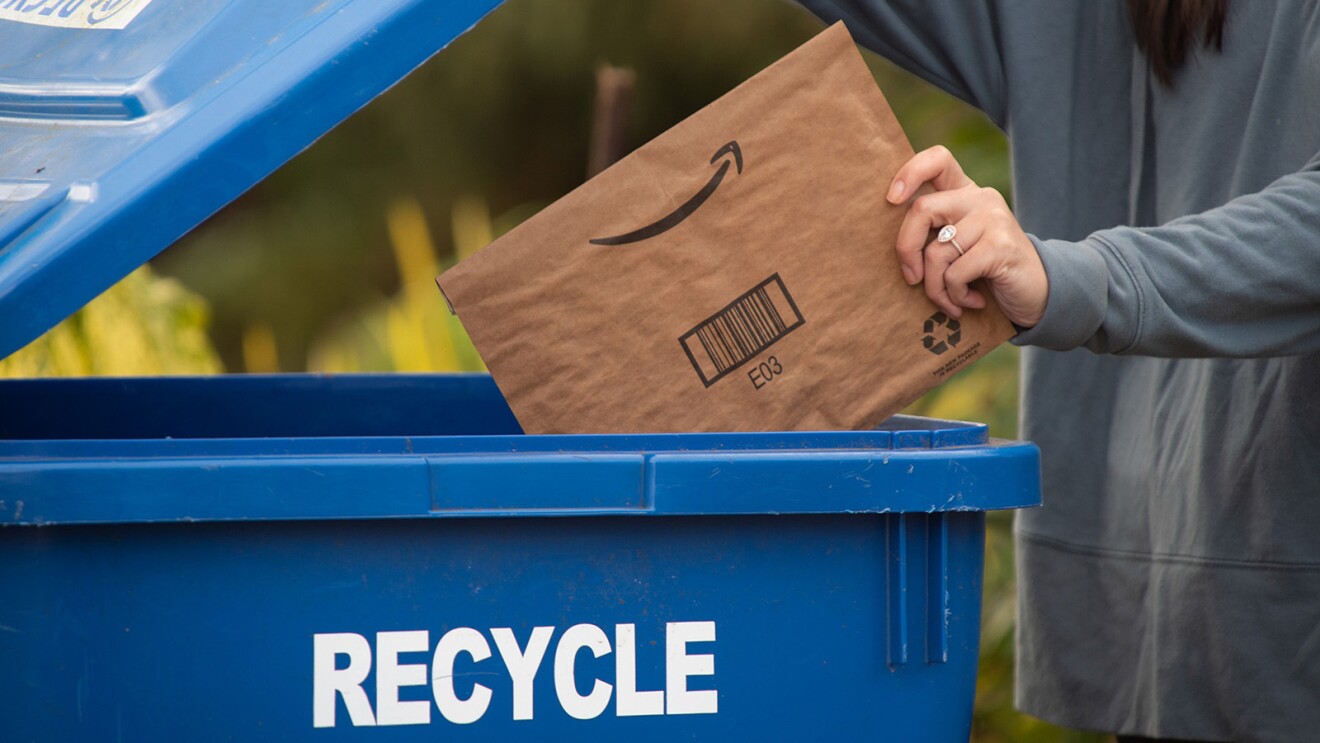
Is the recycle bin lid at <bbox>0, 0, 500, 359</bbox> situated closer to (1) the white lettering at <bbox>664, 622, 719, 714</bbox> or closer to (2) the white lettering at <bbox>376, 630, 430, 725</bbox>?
(2) the white lettering at <bbox>376, 630, 430, 725</bbox>

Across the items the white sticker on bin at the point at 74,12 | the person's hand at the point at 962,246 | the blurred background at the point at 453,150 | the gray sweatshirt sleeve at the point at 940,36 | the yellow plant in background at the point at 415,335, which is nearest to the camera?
the person's hand at the point at 962,246

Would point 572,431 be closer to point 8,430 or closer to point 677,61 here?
point 8,430

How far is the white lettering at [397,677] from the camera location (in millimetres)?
1173

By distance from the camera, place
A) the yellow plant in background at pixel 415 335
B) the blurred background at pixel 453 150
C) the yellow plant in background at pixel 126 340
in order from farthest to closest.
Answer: the blurred background at pixel 453 150, the yellow plant in background at pixel 415 335, the yellow plant in background at pixel 126 340

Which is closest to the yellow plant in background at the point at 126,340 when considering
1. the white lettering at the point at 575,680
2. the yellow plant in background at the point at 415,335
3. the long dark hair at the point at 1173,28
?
the yellow plant in background at the point at 415,335

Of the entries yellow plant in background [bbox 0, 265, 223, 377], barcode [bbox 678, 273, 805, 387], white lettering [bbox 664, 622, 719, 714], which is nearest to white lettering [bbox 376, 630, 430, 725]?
white lettering [bbox 664, 622, 719, 714]

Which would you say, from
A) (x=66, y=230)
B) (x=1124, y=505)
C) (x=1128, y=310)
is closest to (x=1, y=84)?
(x=66, y=230)

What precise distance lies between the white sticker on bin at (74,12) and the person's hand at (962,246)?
35.7 inches

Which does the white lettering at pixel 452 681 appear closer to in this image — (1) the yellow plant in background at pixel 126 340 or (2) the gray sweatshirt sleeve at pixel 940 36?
(2) the gray sweatshirt sleeve at pixel 940 36

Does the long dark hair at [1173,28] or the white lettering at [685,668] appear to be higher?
the long dark hair at [1173,28]

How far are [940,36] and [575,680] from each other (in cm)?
96

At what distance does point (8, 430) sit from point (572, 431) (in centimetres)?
93

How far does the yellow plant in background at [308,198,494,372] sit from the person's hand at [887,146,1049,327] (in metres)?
2.45

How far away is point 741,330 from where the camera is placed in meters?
1.34
